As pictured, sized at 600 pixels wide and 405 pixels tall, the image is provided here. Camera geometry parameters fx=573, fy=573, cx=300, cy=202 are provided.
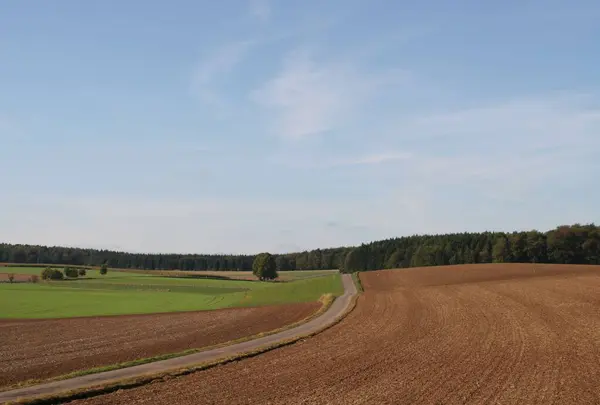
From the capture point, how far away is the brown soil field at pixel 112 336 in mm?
31453

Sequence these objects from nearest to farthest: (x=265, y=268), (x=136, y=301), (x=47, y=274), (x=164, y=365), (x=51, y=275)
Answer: (x=164, y=365), (x=136, y=301), (x=47, y=274), (x=51, y=275), (x=265, y=268)

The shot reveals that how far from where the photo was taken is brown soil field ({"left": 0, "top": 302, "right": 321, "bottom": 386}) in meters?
31.5

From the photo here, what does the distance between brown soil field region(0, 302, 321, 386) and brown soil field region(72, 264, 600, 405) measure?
765cm

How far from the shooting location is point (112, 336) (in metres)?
43.0

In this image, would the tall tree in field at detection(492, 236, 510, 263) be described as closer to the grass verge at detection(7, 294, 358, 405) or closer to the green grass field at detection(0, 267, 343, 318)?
the green grass field at detection(0, 267, 343, 318)

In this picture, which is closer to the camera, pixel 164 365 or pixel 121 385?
pixel 121 385

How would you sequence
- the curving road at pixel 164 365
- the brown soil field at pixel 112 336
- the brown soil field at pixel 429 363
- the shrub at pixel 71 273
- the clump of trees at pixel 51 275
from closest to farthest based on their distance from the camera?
the brown soil field at pixel 429 363
the curving road at pixel 164 365
the brown soil field at pixel 112 336
the clump of trees at pixel 51 275
the shrub at pixel 71 273

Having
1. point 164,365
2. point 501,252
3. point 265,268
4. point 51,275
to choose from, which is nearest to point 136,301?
point 164,365

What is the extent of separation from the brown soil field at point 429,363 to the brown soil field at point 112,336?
765 cm

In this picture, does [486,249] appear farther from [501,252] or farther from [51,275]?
[51,275]

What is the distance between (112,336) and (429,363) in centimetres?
2553

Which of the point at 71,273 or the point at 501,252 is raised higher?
the point at 501,252

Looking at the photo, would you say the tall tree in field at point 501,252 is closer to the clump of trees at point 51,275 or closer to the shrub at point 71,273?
the shrub at point 71,273

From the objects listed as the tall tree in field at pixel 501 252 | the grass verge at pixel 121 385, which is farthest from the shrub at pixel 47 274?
the grass verge at pixel 121 385
